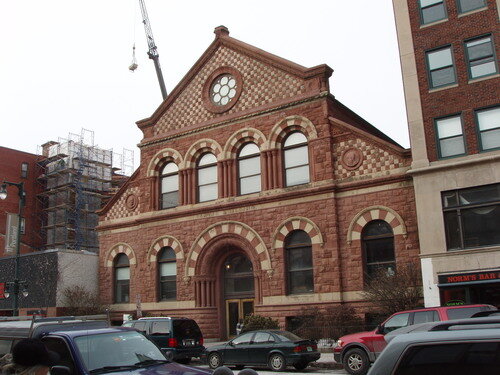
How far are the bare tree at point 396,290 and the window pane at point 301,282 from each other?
3.58 metres

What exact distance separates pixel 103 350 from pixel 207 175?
22292mm

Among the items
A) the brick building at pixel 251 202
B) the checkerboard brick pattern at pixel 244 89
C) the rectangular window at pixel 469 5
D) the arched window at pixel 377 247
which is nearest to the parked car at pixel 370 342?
the brick building at pixel 251 202

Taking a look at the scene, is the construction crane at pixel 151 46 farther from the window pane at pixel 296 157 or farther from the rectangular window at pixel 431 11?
the rectangular window at pixel 431 11

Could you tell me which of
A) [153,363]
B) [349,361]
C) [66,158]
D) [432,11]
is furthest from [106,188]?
[153,363]

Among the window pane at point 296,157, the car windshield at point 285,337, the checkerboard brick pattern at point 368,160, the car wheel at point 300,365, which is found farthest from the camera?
the window pane at point 296,157

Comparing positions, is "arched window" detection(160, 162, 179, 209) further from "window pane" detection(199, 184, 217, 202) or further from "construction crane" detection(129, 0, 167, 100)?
"construction crane" detection(129, 0, 167, 100)

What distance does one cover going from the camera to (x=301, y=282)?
84.9 ft

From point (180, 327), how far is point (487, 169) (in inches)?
523

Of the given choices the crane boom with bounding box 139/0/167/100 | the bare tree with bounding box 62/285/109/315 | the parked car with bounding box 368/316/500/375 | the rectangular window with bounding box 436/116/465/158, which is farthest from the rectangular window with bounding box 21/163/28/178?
the parked car with bounding box 368/316/500/375

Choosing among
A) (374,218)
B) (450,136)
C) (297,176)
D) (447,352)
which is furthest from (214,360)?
(447,352)

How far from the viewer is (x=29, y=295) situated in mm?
33781

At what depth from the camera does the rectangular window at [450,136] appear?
2217 cm

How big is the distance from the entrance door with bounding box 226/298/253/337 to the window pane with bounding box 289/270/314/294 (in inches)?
119

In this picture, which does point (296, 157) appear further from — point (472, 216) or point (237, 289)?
point (472, 216)
